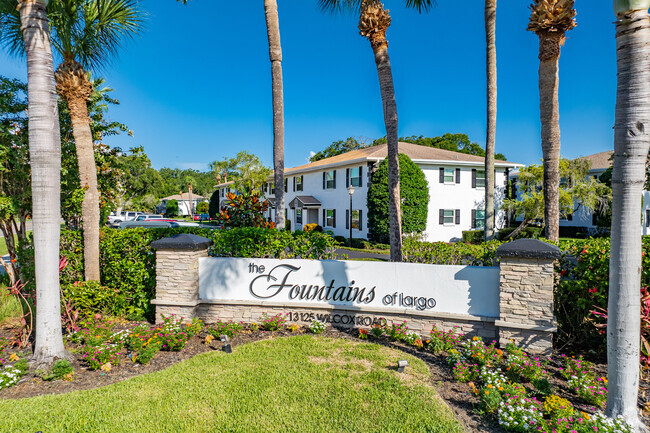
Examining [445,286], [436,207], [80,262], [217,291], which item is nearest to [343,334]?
[445,286]

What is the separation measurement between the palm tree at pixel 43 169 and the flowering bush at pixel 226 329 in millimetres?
2128

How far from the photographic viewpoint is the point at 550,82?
7875 mm

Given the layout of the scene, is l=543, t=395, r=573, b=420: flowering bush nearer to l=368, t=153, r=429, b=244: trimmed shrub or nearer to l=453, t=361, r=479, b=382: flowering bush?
l=453, t=361, r=479, b=382: flowering bush

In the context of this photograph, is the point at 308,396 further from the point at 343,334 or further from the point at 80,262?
the point at 80,262

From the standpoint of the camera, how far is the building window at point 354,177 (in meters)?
23.8

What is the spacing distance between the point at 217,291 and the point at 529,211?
69.8 ft

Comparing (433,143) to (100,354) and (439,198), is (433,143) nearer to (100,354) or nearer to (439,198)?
(439,198)

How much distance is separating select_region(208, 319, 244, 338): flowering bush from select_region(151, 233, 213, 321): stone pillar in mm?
717

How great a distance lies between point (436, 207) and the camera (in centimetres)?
2386

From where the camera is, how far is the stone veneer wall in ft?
17.6

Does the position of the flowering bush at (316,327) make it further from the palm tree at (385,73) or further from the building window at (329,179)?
the building window at (329,179)

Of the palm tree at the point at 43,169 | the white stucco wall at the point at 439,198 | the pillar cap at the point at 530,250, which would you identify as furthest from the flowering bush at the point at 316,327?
the white stucco wall at the point at 439,198

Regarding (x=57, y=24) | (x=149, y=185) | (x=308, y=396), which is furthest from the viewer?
(x=149, y=185)

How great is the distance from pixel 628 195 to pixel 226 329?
5.78m
